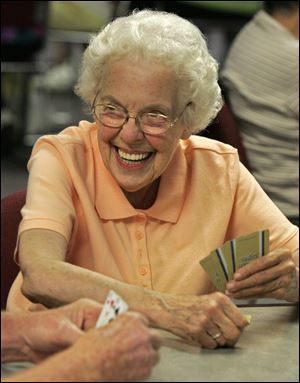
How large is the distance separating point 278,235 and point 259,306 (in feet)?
1.28

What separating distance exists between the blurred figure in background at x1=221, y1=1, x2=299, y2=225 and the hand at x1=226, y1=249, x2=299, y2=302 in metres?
1.70

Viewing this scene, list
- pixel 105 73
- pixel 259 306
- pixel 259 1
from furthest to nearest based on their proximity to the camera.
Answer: pixel 259 1 → pixel 105 73 → pixel 259 306

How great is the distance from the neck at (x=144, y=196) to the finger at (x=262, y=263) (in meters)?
0.40

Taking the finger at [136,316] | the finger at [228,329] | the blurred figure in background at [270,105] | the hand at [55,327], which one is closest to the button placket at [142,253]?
the finger at [228,329]

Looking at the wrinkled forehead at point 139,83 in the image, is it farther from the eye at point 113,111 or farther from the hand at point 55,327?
the hand at point 55,327

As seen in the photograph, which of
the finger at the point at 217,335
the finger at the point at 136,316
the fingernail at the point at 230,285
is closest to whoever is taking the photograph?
the finger at the point at 136,316

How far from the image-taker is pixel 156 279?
242 cm

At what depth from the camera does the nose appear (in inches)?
92.1

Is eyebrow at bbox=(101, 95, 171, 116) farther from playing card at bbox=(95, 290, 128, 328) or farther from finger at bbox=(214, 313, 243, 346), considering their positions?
playing card at bbox=(95, 290, 128, 328)

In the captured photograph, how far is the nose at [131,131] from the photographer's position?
7.68 ft

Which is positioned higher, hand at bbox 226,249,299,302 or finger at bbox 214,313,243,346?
finger at bbox 214,313,243,346

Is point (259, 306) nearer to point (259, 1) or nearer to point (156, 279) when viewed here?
point (156, 279)

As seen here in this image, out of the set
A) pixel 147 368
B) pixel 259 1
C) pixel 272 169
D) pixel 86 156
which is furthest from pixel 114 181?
pixel 259 1

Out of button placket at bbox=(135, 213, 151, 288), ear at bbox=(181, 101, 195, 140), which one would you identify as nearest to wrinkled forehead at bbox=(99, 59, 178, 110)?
ear at bbox=(181, 101, 195, 140)
